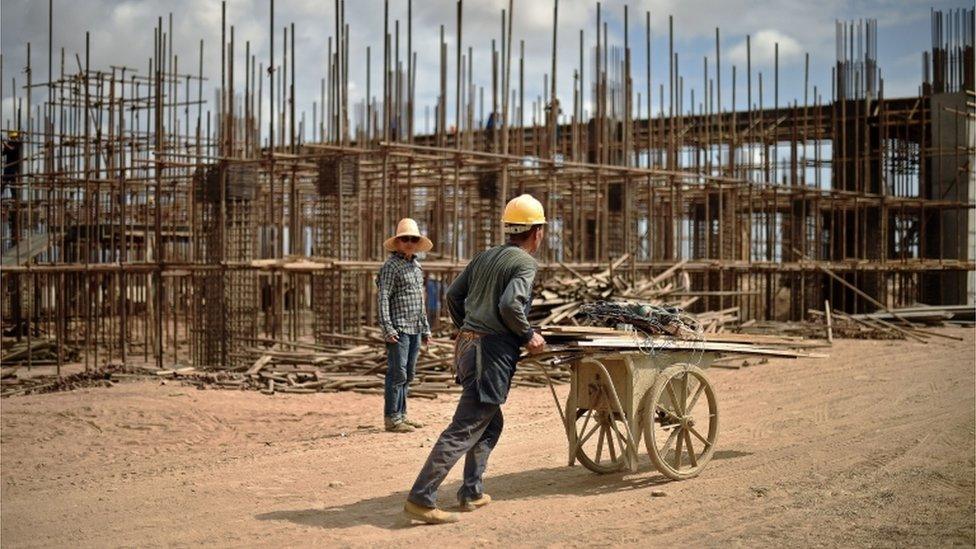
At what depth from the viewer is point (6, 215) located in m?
23.7

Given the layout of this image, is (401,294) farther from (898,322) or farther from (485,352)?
(898,322)

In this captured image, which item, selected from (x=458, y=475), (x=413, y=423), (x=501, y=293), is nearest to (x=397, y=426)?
(x=413, y=423)

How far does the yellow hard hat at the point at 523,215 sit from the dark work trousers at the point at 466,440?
2.29ft

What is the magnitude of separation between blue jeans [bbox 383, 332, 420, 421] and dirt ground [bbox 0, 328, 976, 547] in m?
0.35

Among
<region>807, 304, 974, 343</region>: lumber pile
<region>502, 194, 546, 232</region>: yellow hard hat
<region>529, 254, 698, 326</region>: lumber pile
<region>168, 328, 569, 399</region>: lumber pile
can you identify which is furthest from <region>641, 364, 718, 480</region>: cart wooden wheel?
<region>807, 304, 974, 343</region>: lumber pile

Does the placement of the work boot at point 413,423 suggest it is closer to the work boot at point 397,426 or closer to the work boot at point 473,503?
the work boot at point 397,426

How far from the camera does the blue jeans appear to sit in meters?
9.77

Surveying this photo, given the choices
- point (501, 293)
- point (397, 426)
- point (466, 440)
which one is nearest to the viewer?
point (466, 440)

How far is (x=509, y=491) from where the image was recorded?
279 inches

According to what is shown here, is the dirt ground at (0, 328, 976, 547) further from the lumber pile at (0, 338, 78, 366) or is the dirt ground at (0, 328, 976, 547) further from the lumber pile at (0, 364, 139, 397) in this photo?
the lumber pile at (0, 338, 78, 366)

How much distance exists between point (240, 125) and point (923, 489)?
71.5ft

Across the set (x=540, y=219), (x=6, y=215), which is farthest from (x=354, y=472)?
(x=6, y=215)

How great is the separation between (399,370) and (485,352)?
3.55m

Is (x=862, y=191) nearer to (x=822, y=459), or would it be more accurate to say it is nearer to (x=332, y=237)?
(x=332, y=237)
